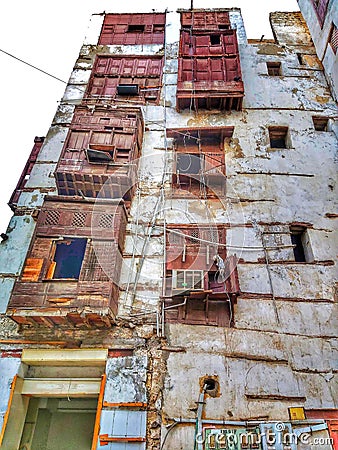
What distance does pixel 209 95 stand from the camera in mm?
15086

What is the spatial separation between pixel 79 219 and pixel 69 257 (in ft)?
4.83

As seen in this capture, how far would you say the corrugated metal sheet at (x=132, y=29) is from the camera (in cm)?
1917

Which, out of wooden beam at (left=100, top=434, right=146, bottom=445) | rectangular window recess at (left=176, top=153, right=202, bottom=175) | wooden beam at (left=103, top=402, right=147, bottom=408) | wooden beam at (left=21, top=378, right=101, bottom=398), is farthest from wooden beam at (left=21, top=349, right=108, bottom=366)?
rectangular window recess at (left=176, top=153, right=202, bottom=175)

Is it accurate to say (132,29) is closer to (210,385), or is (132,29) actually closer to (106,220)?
(106,220)

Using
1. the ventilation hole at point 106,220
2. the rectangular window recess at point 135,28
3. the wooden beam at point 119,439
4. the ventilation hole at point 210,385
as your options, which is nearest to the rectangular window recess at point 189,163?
the ventilation hole at point 106,220

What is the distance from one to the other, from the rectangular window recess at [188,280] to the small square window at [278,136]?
25.3ft

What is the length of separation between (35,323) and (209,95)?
11.2 metres

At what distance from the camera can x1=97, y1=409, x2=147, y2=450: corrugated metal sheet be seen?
814 cm

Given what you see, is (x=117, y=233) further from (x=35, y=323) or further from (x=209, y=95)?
(x=209, y=95)

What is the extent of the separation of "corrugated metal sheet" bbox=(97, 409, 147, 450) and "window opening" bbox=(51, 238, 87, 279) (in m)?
4.18

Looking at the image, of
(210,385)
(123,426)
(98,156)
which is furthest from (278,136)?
(123,426)

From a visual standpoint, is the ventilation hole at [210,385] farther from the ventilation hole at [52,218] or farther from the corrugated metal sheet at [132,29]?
the corrugated metal sheet at [132,29]

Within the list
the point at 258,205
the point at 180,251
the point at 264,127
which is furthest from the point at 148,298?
the point at 264,127

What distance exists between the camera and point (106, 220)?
10.7 m
